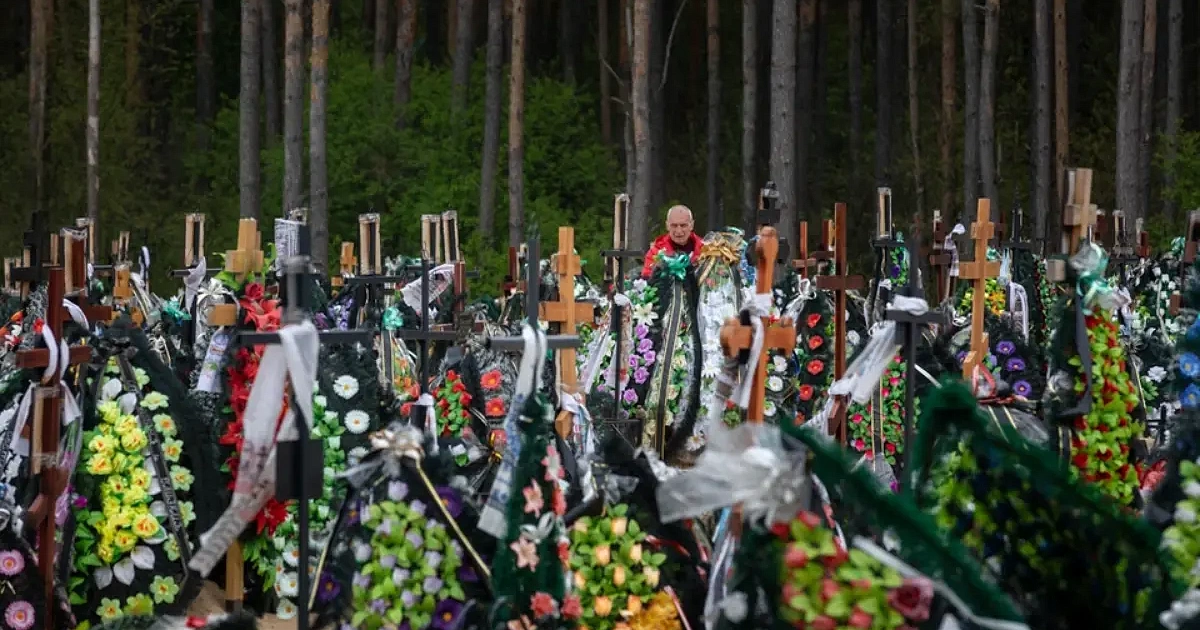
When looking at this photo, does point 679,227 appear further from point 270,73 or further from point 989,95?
point 270,73

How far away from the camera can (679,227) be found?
1400 centimetres

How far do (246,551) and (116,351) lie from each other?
112 centimetres

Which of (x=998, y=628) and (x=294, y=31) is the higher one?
(x=294, y=31)

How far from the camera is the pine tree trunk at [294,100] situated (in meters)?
23.2

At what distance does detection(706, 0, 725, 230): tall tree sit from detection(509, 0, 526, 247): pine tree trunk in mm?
5273

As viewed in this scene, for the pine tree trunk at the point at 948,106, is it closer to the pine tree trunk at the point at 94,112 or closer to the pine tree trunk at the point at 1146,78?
the pine tree trunk at the point at 1146,78

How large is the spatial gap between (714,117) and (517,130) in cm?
658

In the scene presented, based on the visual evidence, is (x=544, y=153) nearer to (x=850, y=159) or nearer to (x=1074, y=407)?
(x=850, y=159)

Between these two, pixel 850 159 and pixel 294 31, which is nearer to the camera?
pixel 294 31

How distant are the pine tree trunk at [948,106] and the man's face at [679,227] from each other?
810 inches

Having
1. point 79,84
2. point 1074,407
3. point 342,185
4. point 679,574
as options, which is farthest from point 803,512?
point 79,84

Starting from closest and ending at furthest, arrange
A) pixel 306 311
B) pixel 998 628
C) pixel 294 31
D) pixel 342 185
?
1. pixel 998 628
2. pixel 306 311
3. pixel 294 31
4. pixel 342 185

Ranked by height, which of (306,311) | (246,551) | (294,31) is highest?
(294,31)

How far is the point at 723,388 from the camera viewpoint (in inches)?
307
